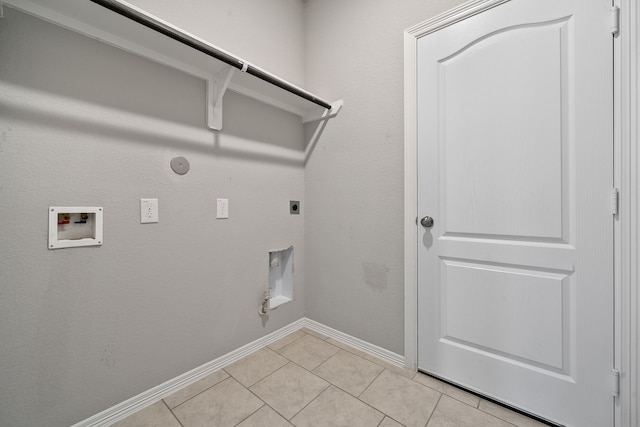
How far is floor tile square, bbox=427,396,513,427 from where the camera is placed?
1106 mm

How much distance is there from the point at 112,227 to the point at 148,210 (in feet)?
0.54

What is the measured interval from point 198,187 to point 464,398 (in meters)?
1.86

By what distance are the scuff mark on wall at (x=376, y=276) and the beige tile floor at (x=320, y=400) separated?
0.48 m

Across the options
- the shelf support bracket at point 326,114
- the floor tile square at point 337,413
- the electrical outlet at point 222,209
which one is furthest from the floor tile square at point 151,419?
the shelf support bracket at point 326,114

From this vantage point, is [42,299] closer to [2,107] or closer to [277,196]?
[2,107]

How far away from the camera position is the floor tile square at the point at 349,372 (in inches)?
53.6

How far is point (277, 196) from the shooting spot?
1.86 meters

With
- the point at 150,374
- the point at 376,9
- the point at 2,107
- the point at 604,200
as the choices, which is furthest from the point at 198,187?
the point at 604,200

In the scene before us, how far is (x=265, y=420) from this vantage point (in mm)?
1137

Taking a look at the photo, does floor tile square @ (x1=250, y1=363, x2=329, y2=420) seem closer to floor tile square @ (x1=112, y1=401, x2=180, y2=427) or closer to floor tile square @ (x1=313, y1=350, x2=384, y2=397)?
floor tile square @ (x1=313, y1=350, x2=384, y2=397)

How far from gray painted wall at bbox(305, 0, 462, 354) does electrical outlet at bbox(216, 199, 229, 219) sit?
699 millimetres

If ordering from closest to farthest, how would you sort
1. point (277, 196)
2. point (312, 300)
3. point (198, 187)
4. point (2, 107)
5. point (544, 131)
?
point (2, 107)
point (544, 131)
point (198, 187)
point (277, 196)
point (312, 300)

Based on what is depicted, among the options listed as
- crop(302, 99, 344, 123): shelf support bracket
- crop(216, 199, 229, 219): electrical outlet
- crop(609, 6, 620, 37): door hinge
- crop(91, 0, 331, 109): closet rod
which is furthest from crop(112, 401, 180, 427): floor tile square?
crop(609, 6, 620, 37): door hinge

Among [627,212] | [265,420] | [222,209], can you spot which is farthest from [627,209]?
[222,209]
